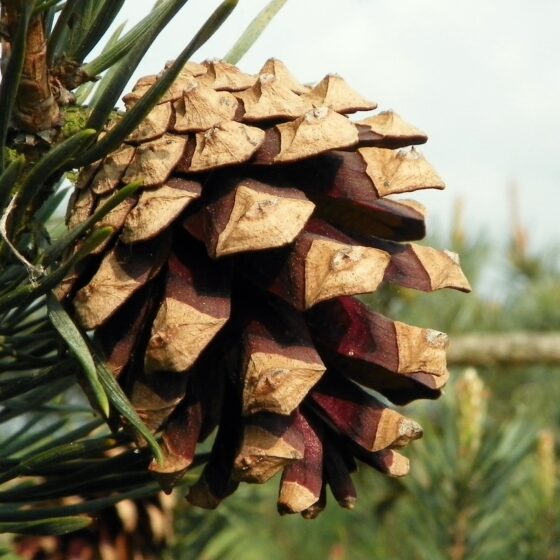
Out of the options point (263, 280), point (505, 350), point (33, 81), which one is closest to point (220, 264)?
point (263, 280)

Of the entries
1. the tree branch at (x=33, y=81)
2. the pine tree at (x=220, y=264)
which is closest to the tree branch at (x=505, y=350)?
the pine tree at (x=220, y=264)

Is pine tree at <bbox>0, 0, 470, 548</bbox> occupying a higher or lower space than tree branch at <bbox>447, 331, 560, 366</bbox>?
higher

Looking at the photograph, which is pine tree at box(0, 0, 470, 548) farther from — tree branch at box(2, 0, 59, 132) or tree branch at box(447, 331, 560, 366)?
tree branch at box(447, 331, 560, 366)

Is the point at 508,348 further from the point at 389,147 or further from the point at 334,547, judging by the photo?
the point at 389,147

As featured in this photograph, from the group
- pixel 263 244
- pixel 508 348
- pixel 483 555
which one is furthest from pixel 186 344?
pixel 508 348

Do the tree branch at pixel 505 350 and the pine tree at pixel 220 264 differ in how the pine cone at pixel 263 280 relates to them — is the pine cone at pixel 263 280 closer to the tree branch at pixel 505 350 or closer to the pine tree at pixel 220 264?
the pine tree at pixel 220 264

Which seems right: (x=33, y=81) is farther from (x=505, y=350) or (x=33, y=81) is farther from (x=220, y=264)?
(x=505, y=350)

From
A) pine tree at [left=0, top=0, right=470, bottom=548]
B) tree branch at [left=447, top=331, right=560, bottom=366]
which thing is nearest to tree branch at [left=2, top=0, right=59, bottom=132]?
pine tree at [left=0, top=0, right=470, bottom=548]
